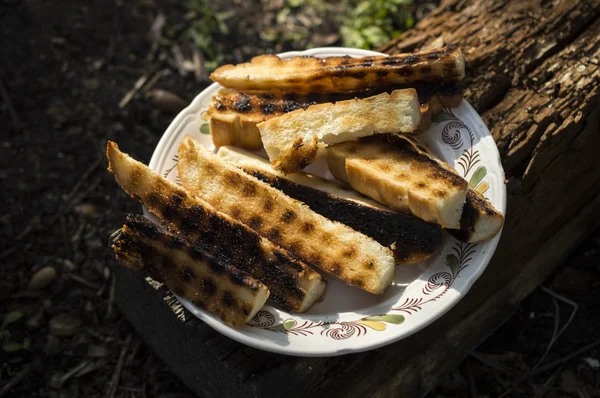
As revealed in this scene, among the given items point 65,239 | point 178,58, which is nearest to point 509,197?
point 65,239

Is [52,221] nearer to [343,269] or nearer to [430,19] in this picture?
[343,269]

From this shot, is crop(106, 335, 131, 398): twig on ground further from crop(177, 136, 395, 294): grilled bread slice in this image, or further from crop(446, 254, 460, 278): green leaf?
crop(446, 254, 460, 278): green leaf

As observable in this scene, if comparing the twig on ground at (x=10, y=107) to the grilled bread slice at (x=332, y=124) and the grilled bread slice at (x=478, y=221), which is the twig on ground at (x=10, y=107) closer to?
the grilled bread slice at (x=332, y=124)

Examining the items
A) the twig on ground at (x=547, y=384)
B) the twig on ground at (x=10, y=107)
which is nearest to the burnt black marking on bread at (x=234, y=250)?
the twig on ground at (x=547, y=384)

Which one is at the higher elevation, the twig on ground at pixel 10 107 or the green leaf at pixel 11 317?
the twig on ground at pixel 10 107

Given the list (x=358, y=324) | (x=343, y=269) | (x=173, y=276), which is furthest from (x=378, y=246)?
(x=173, y=276)
